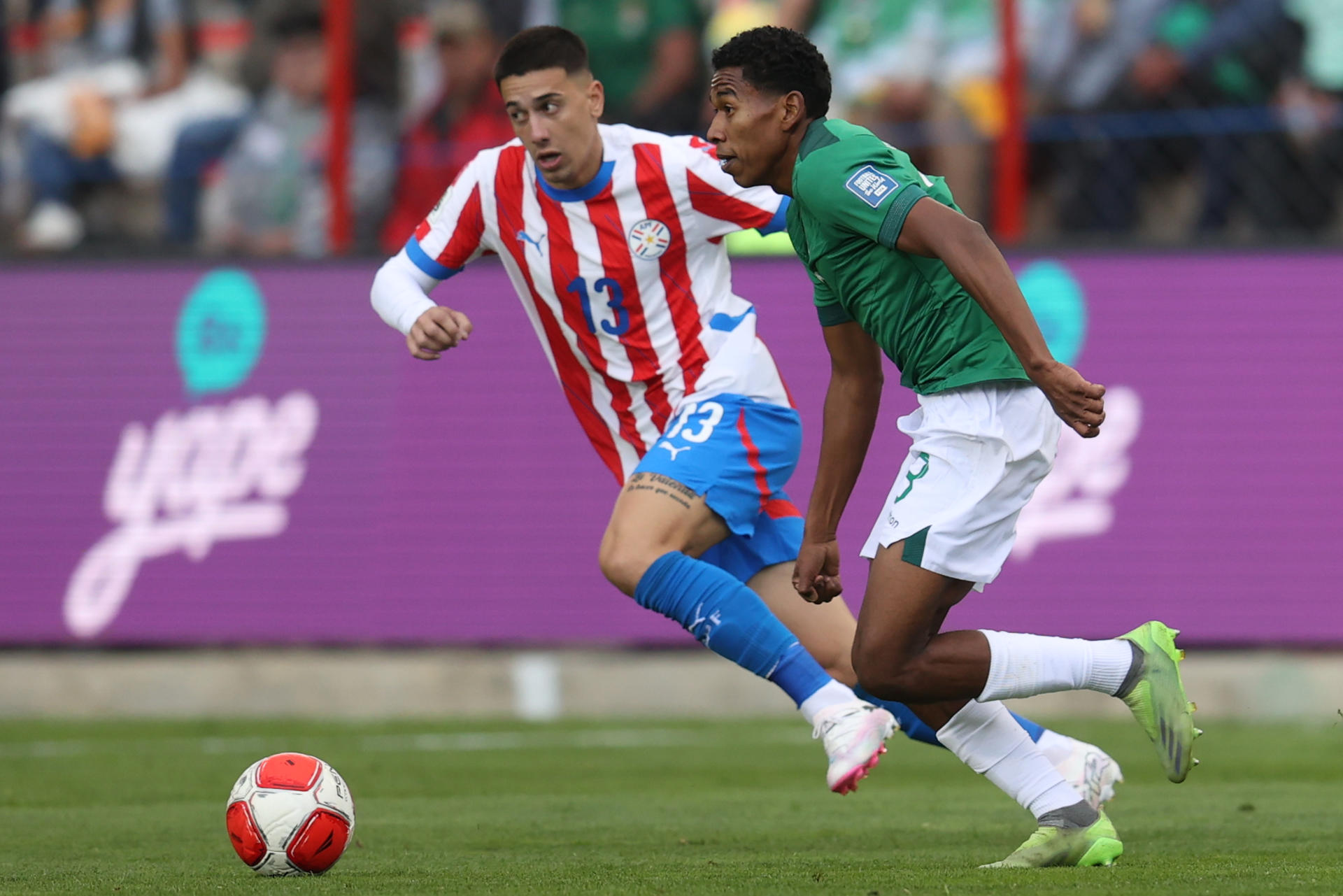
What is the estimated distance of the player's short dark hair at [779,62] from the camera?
5023mm

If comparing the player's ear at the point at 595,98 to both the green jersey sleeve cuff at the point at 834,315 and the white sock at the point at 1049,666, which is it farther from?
the white sock at the point at 1049,666

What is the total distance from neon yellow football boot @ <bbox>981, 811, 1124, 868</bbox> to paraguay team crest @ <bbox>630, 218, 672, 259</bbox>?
7.38ft

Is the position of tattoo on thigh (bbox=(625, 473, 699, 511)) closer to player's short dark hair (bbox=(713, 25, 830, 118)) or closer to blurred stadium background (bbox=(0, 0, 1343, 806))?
player's short dark hair (bbox=(713, 25, 830, 118))

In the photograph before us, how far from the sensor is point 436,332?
5.69m

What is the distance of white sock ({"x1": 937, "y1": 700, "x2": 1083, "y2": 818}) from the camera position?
520cm

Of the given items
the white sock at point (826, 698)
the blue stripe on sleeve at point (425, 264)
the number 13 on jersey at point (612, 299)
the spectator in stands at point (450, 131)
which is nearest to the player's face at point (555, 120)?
the number 13 on jersey at point (612, 299)

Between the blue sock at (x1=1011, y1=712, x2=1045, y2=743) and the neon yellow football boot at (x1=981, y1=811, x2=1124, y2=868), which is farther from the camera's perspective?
the blue sock at (x1=1011, y1=712, x2=1045, y2=743)

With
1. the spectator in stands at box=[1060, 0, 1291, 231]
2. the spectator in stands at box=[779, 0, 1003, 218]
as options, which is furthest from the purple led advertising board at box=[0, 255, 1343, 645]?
the spectator in stands at box=[779, 0, 1003, 218]

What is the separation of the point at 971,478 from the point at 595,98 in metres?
2.16

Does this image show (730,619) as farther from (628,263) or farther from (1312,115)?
(1312,115)

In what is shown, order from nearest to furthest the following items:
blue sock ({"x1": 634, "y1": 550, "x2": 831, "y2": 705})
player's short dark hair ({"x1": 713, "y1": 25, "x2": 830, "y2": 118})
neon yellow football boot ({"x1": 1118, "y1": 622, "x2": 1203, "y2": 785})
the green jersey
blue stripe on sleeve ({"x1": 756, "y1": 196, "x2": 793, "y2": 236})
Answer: the green jersey < neon yellow football boot ({"x1": 1118, "y1": 622, "x2": 1203, "y2": 785}) < player's short dark hair ({"x1": 713, "y1": 25, "x2": 830, "y2": 118}) < blue sock ({"x1": 634, "y1": 550, "x2": 831, "y2": 705}) < blue stripe on sleeve ({"x1": 756, "y1": 196, "x2": 793, "y2": 236})

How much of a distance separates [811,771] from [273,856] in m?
3.92

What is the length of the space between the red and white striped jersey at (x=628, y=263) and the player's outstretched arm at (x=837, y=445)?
0.94 metres

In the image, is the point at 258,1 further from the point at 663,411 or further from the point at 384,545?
the point at 663,411
